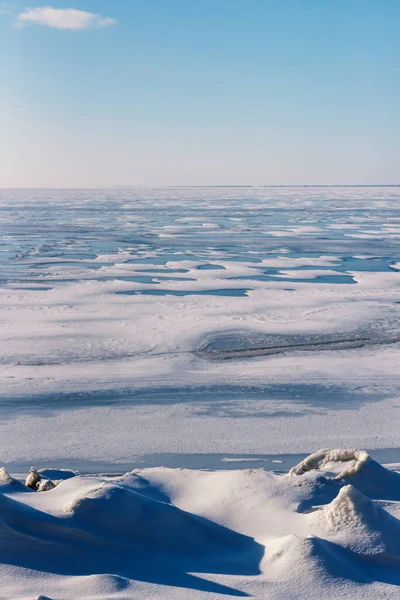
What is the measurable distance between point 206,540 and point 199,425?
9.13 feet

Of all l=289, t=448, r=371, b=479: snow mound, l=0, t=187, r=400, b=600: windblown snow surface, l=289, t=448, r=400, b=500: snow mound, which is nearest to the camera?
l=0, t=187, r=400, b=600: windblown snow surface

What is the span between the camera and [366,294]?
40.7ft

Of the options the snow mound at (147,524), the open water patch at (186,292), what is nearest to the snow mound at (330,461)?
the snow mound at (147,524)

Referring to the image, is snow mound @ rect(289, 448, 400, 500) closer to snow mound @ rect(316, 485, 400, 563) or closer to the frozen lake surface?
snow mound @ rect(316, 485, 400, 563)

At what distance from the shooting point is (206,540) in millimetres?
3461

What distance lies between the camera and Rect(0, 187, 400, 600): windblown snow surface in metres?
3.17

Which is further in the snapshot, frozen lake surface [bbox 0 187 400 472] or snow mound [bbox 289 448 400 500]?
frozen lake surface [bbox 0 187 400 472]

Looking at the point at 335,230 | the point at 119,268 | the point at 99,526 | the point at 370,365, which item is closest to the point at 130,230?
the point at 335,230

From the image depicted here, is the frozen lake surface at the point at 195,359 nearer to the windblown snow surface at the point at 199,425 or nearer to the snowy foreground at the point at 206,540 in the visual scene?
the windblown snow surface at the point at 199,425

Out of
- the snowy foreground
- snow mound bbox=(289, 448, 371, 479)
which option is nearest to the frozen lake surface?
snow mound bbox=(289, 448, 371, 479)

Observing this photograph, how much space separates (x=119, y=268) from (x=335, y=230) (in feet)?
39.2

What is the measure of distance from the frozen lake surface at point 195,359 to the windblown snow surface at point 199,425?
0.03 m

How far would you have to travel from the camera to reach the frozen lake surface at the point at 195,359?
5.89 meters

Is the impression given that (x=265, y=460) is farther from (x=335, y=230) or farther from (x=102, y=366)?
(x=335, y=230)
